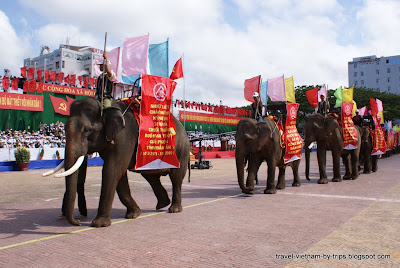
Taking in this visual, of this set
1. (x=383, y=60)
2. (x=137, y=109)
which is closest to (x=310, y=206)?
(x=137, y=109)

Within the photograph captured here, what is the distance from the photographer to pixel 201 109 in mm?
51594

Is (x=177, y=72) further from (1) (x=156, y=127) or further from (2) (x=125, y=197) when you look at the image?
Answer: (2) (x=125, y=197)

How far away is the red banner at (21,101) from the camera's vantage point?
33.2 metres

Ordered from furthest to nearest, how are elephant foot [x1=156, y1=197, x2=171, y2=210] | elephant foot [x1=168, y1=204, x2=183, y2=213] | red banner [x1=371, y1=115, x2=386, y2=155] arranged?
red banner [x1=371, y1=115, x2=386, y2=155]
elephant foot [x1=156, y1=197, x2=171, y2=210]
elephant foot [x1=168, y1=204, x2=183, y2=213]

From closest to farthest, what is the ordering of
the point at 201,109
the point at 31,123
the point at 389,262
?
1. the point at 389,262
2. the point at 31,123
3. the point at 201,109

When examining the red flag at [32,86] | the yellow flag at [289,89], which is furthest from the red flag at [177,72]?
the red flag at [32,86]

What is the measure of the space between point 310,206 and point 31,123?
3468 cm

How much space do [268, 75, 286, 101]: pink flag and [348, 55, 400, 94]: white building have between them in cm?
8850

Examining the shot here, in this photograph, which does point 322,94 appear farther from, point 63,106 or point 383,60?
point 383,60

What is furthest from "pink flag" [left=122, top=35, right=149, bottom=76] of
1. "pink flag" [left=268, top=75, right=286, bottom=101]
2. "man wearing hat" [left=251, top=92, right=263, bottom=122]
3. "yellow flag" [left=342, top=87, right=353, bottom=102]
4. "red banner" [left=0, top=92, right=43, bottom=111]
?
"red banner" [left=0, top=92, right=43, bottom=111]

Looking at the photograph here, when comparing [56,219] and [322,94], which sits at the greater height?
[322,94]

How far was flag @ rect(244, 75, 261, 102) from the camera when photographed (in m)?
10.7

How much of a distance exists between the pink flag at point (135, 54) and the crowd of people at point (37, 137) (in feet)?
70.9

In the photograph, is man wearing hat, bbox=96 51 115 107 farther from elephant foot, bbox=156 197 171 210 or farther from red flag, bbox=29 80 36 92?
red flag, bbox=29 80 36 92
